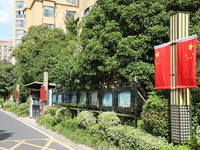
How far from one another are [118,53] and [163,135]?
4399mm

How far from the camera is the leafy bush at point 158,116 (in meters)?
6.64

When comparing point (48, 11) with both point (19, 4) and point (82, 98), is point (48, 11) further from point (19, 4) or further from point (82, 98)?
point (82, 98)

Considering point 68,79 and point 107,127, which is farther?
point 68,79

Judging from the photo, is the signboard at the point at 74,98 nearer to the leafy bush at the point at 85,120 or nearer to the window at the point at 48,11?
the leafy bush at the point at 85,120

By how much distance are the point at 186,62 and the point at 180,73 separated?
34cm

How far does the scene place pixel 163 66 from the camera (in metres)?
6.97

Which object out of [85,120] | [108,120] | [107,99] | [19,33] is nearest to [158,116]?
[108,120]

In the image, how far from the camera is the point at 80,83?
13102 mm

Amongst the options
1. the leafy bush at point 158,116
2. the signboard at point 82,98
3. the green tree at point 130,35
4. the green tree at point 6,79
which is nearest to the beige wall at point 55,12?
the green tree at point 6,79

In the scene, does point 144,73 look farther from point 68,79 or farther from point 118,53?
point 68,79

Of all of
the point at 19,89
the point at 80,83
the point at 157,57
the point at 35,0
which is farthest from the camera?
the point at 35,0

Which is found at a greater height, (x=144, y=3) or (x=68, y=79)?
(x=144, y=3)

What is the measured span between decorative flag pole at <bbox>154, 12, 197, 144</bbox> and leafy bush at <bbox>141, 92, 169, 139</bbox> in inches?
10.7

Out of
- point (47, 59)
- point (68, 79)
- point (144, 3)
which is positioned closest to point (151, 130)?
point (144, 3)
